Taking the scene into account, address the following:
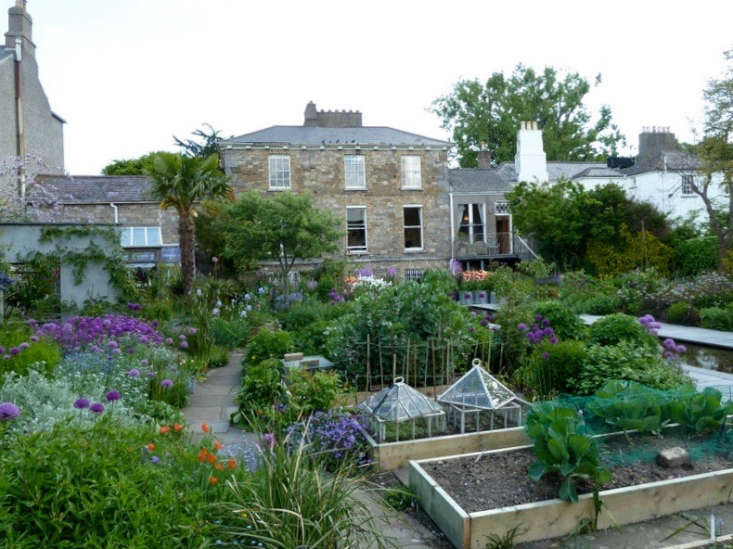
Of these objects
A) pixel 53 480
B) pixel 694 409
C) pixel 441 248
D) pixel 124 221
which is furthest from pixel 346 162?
pixel 53 480

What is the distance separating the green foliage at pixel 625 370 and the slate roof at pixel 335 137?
2027 cm

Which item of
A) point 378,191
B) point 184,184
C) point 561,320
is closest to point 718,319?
point 561,320

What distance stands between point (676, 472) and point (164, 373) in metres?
5.40

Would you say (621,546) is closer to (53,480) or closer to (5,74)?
(53,480)

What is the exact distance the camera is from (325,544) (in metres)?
3.07

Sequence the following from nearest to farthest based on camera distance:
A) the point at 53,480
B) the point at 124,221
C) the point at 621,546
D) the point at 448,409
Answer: the point at 53,480
the point at 621,546
the point at 448,409
the point at 124,221

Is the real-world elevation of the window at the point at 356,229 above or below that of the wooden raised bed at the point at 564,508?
above

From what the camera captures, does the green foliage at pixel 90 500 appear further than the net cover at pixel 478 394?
No

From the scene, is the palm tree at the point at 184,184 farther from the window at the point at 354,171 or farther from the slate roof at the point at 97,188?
the window at the point at 354,171

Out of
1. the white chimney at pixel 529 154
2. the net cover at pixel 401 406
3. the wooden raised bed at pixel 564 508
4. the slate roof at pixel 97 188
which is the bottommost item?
the wooden raised bed at pixel 564 508

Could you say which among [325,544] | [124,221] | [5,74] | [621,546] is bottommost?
[621,546]

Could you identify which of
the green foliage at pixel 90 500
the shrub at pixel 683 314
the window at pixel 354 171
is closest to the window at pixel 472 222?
the window at pixel 354 171

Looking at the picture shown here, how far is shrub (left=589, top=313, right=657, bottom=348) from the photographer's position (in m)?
7.58

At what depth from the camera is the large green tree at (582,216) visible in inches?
945
